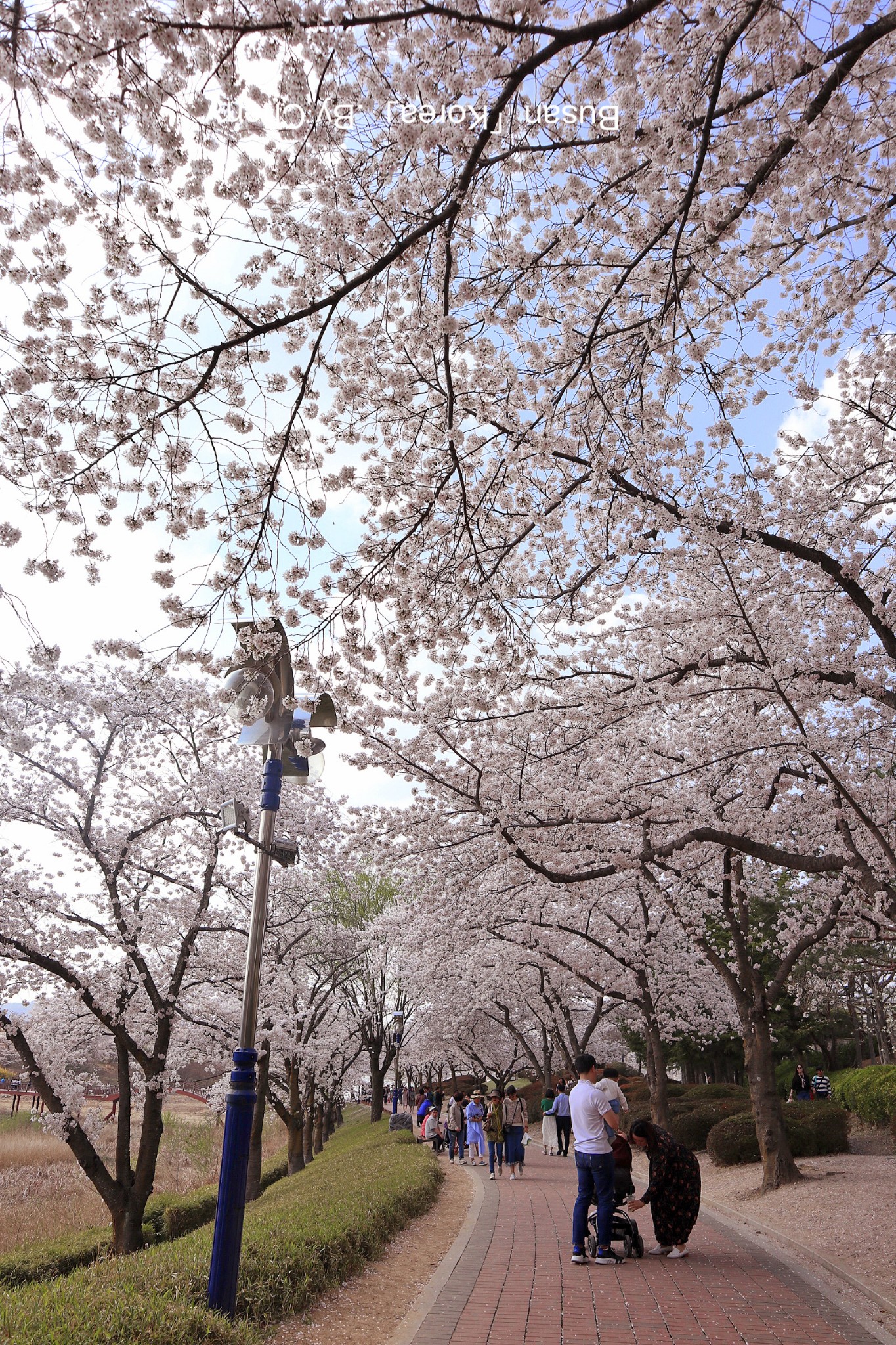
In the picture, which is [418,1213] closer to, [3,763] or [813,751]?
[813,751]

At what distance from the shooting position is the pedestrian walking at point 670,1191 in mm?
6809

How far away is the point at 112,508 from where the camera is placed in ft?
14.8

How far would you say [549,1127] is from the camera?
2227 centimetres

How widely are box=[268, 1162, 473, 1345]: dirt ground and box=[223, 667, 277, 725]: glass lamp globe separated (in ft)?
12.4

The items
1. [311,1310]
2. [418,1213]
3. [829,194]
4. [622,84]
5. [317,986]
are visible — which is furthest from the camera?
[317,986]

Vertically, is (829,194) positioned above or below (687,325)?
above

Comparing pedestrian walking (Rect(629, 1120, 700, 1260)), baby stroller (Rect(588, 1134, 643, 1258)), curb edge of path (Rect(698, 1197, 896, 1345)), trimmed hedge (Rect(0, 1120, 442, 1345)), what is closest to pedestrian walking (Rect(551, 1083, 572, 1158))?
curb edge of path (Rect(698, 1197, 896, 1345))

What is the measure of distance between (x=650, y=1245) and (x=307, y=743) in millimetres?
5997

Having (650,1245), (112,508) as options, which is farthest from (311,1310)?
(112,508)

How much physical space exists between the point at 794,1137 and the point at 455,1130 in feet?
24.9

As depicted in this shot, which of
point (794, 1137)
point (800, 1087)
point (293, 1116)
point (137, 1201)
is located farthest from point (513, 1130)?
point (800, 1087)

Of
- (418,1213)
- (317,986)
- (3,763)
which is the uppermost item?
(3,763)

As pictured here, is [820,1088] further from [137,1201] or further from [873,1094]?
[137,1201]

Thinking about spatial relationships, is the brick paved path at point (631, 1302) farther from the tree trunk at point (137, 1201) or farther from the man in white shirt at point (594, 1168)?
the tree trunk at point (137, 1201)
